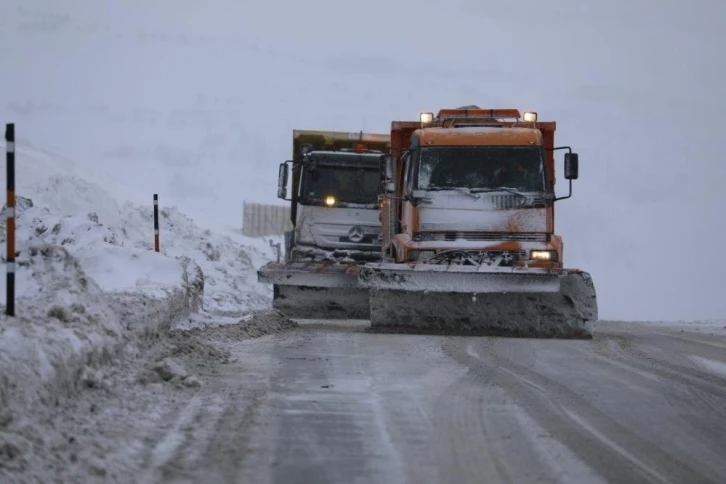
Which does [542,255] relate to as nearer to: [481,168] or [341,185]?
[481,168]

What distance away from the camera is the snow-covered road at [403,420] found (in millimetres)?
4797

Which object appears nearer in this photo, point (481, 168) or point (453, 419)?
point (453, 419)

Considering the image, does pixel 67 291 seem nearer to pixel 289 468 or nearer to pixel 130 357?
pixel 130 357

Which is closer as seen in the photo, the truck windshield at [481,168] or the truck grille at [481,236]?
A: the truck grille at [481,236]

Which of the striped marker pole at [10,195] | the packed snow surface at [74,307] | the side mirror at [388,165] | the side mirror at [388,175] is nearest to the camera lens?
the packed snow surface at [74,307]

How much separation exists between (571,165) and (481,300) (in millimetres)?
2229

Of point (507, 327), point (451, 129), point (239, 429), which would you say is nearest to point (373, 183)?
point (451, 129)

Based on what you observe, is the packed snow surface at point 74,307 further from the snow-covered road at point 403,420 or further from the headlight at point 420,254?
the headlight at point 420,254

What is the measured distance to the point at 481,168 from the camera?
13.2 meters

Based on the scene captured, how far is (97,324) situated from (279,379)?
4.68 feet

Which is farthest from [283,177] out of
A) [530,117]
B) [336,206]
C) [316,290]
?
[530,117]

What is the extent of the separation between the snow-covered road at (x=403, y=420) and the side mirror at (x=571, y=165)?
4.28 metres

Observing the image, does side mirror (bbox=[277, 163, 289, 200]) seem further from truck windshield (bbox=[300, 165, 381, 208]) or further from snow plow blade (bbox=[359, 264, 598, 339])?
snow plow blade (bbox=[359, 264, 598, 339])

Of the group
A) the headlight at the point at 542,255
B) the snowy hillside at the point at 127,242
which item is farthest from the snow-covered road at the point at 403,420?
the headlight at the point at 542,255
